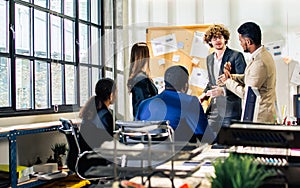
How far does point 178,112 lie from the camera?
294 cm

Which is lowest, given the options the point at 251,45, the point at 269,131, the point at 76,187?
the point at 76,187

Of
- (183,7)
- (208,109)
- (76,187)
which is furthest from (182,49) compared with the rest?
(76,187)

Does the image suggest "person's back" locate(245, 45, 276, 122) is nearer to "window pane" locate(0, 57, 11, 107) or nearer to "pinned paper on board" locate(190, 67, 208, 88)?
"pinned paper on board" locate(190, 67, 208, 88)

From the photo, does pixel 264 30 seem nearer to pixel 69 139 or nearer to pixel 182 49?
pixel 182 49

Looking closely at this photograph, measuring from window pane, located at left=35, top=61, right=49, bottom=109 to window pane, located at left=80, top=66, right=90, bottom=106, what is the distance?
2.18 ft

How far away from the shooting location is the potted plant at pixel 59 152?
415cm

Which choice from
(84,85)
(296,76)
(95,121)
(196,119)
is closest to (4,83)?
(95,121)

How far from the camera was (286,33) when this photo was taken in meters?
4.66

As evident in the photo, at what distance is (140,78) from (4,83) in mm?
1232

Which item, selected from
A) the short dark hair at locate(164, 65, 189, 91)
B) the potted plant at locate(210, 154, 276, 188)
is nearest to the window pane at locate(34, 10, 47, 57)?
the short dark hair at locate(164, 65, 189, 91)

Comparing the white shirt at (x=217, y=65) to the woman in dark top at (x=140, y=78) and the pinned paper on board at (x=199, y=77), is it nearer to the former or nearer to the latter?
the pinned paper on board at (x=199, y=77)

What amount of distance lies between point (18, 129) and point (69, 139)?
0.44 meters

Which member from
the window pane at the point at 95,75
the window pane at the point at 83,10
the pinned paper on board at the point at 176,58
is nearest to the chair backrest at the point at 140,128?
the pinned paper on board at the point at 176,58

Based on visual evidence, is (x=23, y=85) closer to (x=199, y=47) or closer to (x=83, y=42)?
(x=83, y=42)
